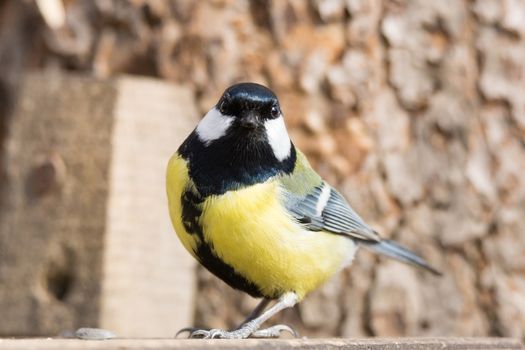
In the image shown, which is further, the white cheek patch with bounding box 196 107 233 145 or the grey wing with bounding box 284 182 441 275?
the grey wing with bounding box 284 182 441 275

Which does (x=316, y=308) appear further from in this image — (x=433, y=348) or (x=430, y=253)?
(x=433, y=348)

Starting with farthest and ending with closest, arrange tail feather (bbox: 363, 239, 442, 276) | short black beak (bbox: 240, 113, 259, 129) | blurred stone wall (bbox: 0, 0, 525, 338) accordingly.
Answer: blurred stone wall (bbox: 0, 0, 525, 338) → tail feather (bbox: 363, 239, 442, 276) → short black beak (bbox: 240, 113, 259, 129)

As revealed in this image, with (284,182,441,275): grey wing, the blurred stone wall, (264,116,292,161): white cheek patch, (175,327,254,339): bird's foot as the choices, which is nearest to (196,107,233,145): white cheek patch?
(264,116,292,161): white cheek patch

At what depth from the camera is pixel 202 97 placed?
12.3 feet

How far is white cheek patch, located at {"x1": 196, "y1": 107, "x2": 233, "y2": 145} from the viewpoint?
2.59 metres

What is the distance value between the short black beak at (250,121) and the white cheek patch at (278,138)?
2.0 inches

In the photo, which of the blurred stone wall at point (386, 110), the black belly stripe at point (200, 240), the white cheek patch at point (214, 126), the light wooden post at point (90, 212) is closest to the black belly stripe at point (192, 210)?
the black belly stripe at point (200, 240)

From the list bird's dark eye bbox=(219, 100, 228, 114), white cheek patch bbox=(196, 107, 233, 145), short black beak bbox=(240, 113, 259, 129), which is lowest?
white cheek patch bbox=(196, 107, 233, 145)

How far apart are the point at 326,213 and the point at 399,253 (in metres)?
0.57

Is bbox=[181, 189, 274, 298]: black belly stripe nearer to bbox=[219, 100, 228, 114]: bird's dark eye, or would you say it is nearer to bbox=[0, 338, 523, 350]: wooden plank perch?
bbox=[219, 100, 228, 114]: bird's dark eye

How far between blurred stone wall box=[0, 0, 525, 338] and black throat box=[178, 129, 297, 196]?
3.70 ft

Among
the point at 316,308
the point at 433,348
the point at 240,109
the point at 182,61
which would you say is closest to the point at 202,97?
the point at 182,61

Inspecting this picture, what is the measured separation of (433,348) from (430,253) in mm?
1537

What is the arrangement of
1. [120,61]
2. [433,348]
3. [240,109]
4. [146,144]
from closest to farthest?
[433,348] < [240,109] < [146,144] < [120,61]
